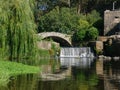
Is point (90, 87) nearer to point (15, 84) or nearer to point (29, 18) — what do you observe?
point (15, 84)

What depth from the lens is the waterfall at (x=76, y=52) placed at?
6475 cm

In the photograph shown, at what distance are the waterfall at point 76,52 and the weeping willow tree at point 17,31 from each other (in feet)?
107

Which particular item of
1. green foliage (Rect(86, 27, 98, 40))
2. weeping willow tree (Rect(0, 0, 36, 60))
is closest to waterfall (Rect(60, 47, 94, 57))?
green foliage (Rect(86, 27, 98, 40))

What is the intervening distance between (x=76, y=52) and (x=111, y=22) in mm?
11544

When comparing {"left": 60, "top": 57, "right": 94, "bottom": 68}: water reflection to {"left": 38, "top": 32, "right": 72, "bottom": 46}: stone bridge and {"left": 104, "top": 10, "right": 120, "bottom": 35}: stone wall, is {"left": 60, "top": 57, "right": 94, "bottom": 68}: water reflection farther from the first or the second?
{"left": 104, "top": 10, "right": 120, "bottom": 35}: stone wall

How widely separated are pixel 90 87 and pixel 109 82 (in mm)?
2963

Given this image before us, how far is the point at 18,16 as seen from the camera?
102 feet

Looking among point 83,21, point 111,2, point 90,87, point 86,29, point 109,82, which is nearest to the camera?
point 90,87

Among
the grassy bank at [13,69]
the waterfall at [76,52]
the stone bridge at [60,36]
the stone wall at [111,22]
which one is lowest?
the grassy bank at [13,69]

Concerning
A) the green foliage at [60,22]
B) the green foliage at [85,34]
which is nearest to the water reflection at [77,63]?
the green foliage at [85,34]

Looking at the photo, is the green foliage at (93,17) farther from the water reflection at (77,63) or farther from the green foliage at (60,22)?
the water reflection at (77,63)

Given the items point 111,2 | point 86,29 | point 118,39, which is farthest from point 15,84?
point 111,2

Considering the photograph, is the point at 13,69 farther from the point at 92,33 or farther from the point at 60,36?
the point at 60,36

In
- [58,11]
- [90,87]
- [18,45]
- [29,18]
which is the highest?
[58,11]
